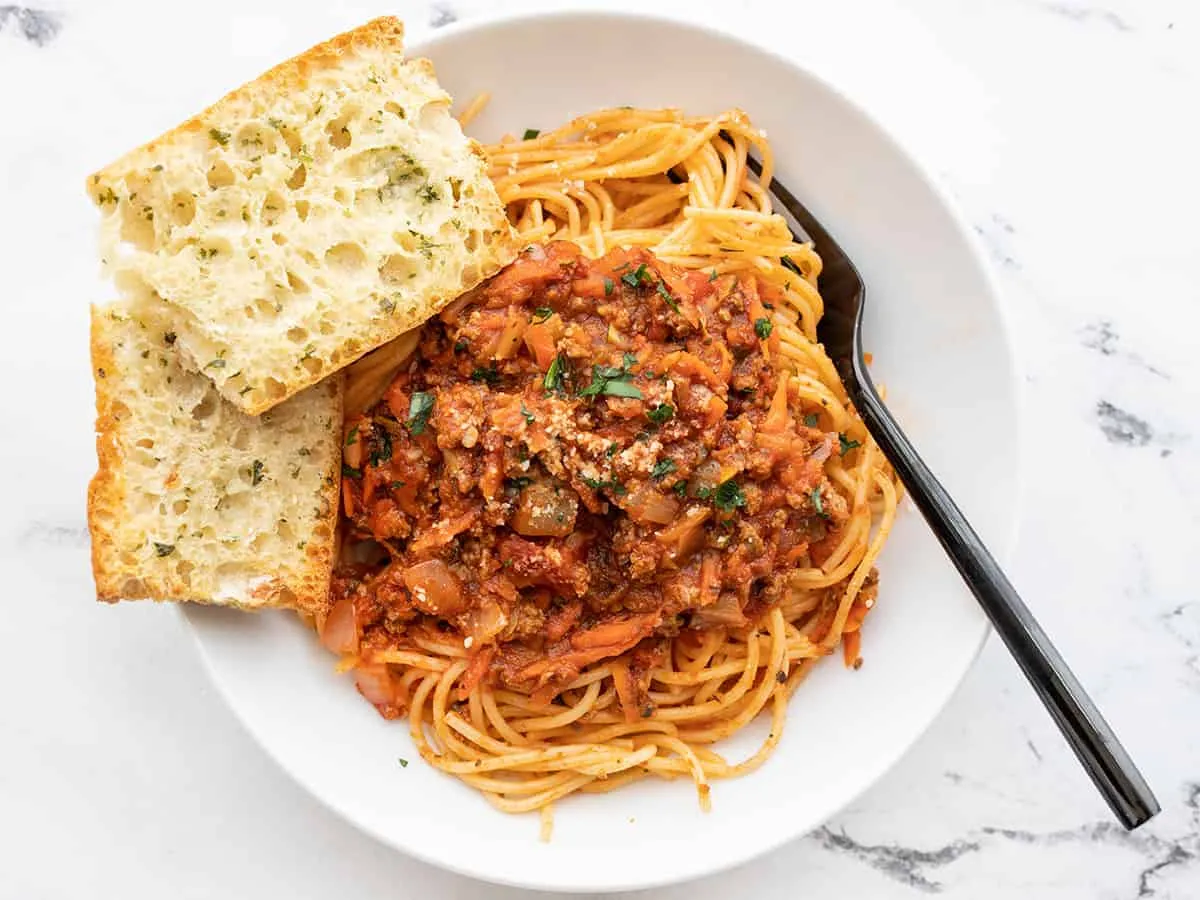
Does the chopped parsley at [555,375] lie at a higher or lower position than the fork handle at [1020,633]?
higher

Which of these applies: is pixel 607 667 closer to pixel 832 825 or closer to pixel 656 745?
pixel 656 745

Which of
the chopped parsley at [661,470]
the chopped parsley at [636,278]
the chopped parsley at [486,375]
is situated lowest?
the chopped parsley at [661,470]

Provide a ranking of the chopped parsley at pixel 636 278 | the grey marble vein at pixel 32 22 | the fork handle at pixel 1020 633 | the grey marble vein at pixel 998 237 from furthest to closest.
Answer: the grey marble vein at pixel 998 237 < the grey marble vein at pixel 32 22 < the chopped parsley at pixel 636 278 < the fork handle at pixel 1020 633

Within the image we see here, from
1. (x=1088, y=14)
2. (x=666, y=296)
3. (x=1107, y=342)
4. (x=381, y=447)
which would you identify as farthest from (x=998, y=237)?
(x=381, y=447)

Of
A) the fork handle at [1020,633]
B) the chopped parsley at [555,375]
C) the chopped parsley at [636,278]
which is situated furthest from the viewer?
the chopped parsley at [636,278]

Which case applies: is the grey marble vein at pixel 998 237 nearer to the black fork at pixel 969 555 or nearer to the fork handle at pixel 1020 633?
the black fork at pixel 969 555

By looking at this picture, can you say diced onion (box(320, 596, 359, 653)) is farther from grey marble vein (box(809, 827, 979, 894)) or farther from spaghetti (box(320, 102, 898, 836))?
grey marble vein (box(809, 827, 979, 894))

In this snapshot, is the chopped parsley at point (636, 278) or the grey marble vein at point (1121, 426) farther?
the grey marble vein at point (1121, 426)

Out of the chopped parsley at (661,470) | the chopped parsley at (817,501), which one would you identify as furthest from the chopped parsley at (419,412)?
the chopped parsley at (817,501)
